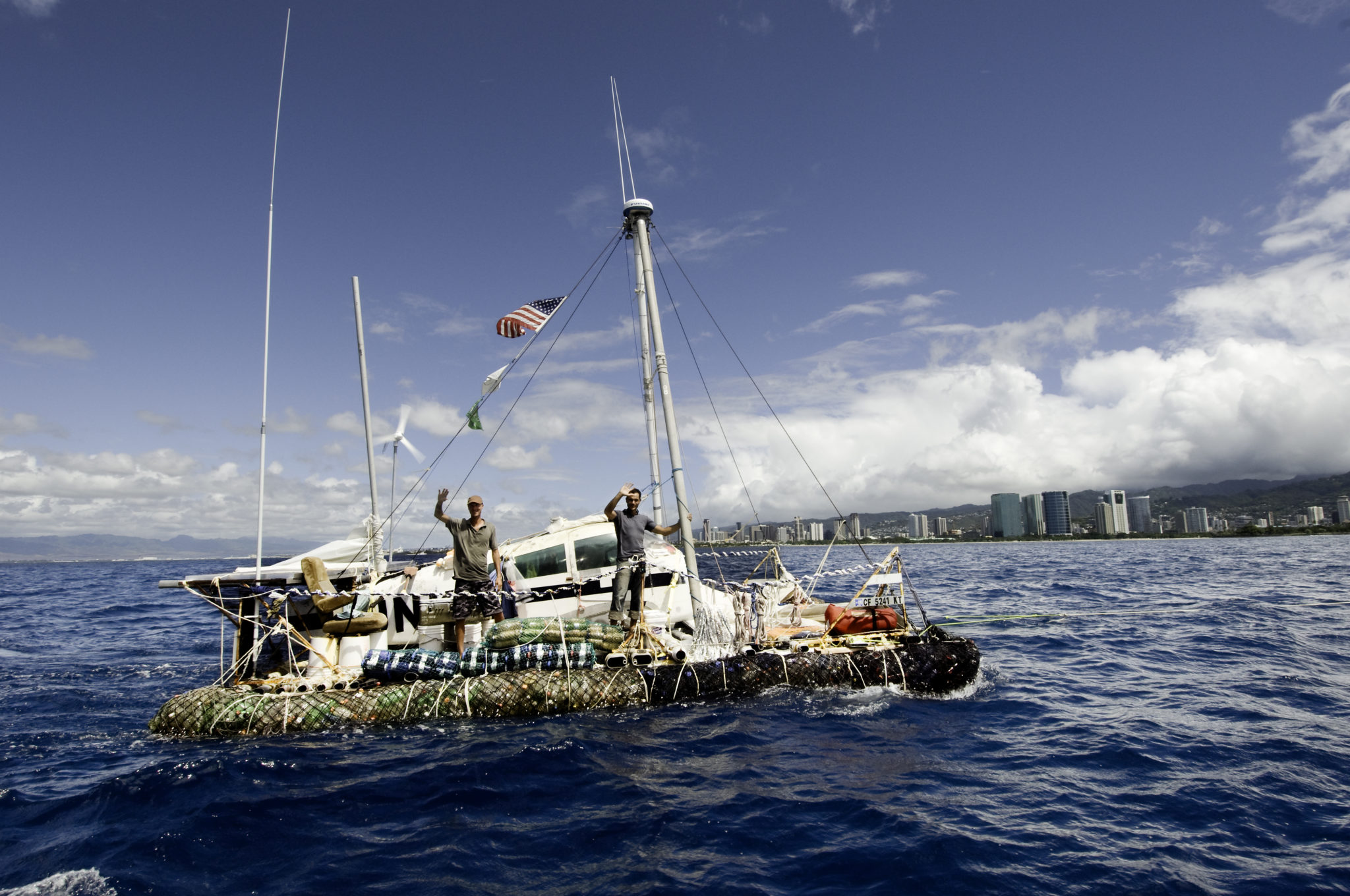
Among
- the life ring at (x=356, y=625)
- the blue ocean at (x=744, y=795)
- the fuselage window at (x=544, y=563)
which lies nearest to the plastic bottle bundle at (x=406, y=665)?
the life ring at (x=356, y=625)

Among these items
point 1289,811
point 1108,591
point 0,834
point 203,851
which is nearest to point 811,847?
point 1289,811

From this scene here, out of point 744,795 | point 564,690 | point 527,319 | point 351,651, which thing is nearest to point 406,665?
point 351,651

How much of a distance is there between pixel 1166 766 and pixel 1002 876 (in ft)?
14.1

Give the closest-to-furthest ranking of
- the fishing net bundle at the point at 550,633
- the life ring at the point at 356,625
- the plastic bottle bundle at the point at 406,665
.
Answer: the plastic bottle bundle at the point at 406,665, the life ring at the point at 356,625, the fishing net bundle at the point at 550,633

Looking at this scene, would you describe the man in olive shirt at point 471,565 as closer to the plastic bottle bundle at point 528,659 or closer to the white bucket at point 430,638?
the plastic bottle bundle at point 528,659

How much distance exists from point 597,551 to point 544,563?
3.96 ft

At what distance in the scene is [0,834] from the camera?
7.45 meters

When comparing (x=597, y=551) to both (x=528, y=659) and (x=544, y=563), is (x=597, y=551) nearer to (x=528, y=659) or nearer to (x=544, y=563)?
(x=544, y=563)

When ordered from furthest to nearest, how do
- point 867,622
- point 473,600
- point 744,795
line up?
1. point 867,622
2. point 473,600
3. point 744,795

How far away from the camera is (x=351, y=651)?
1284cm

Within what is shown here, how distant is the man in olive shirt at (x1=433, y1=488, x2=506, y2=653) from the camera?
12672 mm

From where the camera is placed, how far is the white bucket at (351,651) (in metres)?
12.7

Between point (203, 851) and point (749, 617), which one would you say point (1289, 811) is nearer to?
point (749, 617)

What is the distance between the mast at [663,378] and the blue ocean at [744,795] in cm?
336
